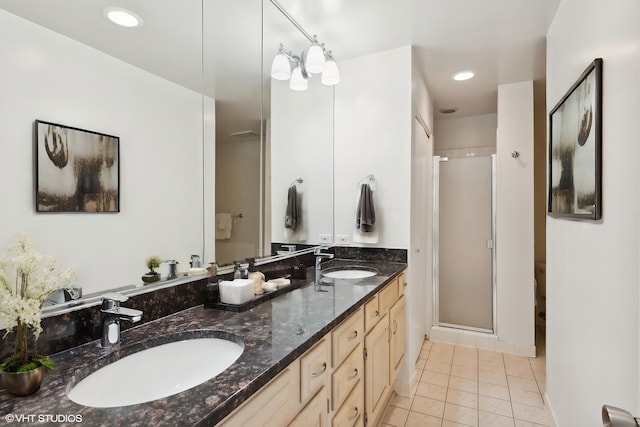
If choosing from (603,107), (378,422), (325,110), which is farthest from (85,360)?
(325,110)

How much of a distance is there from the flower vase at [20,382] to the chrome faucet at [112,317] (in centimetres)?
23

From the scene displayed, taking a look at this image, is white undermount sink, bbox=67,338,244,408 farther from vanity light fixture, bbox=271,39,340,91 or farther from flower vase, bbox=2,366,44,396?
vanity light fixture, bbox=271,39,340,91

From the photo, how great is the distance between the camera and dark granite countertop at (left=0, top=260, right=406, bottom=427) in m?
0.67

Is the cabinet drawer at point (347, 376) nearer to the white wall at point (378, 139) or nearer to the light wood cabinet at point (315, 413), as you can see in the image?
the light wood cabinet at point (315, 413)

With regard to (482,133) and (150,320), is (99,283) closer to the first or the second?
(150,320)

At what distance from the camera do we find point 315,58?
2.20 metres

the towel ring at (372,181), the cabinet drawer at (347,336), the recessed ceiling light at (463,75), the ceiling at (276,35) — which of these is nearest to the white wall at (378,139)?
the towel ring at (372,181)

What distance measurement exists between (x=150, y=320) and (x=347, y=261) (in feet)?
5.37

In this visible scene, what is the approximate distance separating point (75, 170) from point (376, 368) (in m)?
1.65

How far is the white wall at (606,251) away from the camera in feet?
3.30

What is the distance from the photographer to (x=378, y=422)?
203cm

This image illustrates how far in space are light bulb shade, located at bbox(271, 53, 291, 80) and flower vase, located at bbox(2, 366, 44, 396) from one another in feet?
6.00

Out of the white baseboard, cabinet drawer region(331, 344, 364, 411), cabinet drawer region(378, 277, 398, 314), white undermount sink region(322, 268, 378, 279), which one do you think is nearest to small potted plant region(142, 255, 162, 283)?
cabinet drawer region(331, 344, 364, 411)

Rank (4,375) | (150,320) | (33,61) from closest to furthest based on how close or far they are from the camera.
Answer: (4,375) → (33,61) → (150,320)
